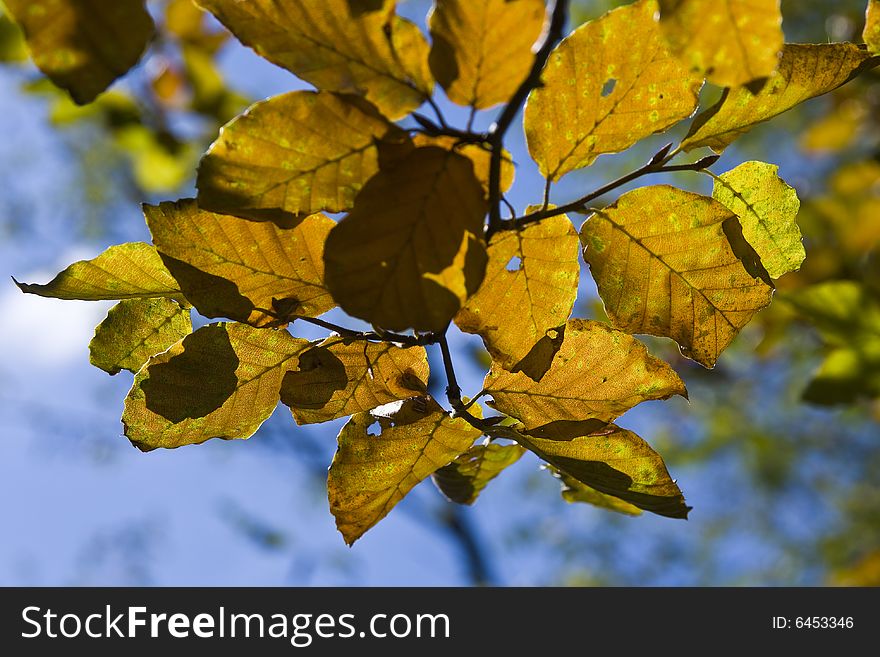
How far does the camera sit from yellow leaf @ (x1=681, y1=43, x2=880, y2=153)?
17.4 inches

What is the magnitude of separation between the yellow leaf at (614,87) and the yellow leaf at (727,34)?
0.09m

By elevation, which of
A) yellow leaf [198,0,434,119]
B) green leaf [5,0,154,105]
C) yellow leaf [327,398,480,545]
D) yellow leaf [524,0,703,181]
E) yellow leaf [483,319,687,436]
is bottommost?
yellow leaf [327,398,480,545]

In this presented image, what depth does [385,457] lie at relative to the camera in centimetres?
55

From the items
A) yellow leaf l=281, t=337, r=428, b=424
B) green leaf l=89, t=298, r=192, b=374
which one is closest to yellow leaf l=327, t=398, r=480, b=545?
yellow leaf l=281, t=337, r=428, b=424

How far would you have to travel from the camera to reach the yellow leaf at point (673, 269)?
48cm

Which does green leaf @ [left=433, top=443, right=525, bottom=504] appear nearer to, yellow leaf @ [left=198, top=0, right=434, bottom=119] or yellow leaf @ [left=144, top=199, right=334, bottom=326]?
yellow leaf @ [left=144, top=199, right=334, bottom=326]

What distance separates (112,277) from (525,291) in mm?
277

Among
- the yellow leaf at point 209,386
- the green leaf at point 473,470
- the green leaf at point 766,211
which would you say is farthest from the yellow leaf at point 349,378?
the green leaf at point 766,211

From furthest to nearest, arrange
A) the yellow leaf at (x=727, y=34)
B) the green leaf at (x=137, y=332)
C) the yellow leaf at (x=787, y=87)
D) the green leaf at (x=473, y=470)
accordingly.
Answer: the green leaf at (x=473, y=470) → the green leaf at (x=137, y=332) → the yellow leaf at (x=787, y=87) → the yellow leaf at (x=727, y=34)

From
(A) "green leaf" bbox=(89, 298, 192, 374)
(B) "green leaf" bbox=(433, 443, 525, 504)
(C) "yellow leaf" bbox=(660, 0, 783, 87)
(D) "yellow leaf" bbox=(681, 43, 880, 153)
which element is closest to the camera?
(C) "yellow leaf" bbox=(660, 0, 783, 87)

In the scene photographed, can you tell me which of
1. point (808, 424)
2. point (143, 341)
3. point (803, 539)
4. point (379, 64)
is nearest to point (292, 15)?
point (379, 64)

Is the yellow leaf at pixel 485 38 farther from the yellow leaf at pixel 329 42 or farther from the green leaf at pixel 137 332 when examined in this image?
the green leaf at pixel 137 332

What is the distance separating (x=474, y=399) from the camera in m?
0.56

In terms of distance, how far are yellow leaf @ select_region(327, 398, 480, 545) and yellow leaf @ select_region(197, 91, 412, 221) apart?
0.68 feet
